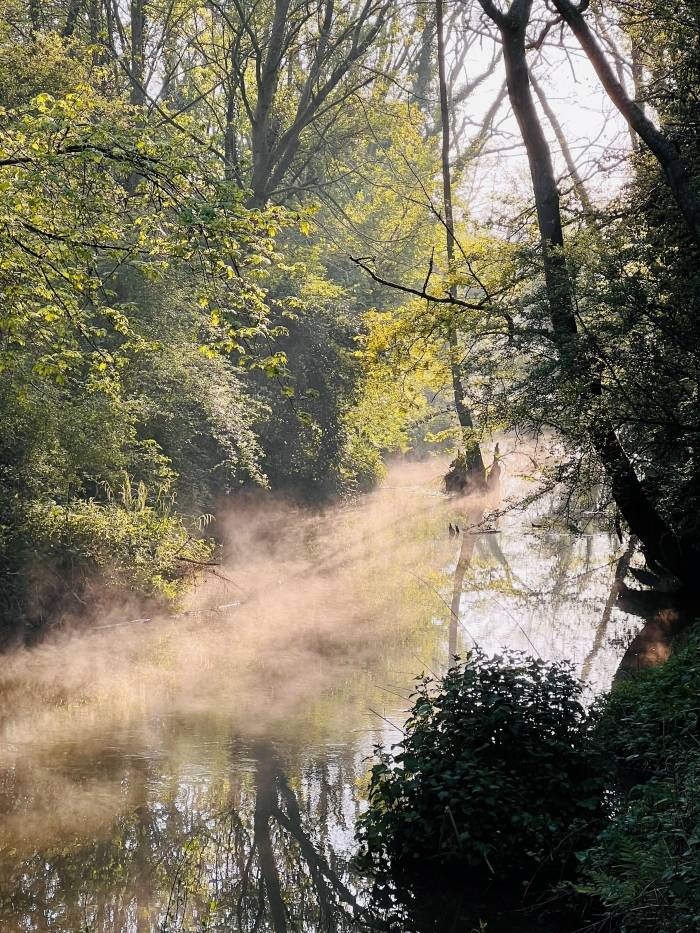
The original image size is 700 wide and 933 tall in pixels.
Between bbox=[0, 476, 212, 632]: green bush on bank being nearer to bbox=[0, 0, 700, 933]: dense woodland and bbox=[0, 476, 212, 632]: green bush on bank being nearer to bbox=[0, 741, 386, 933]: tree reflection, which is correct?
bbox=[0, 0, 700, 933]: dense woodland

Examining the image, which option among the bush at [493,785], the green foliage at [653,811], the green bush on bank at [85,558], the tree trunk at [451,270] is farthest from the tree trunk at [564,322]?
the green bush on bank at [85,558]

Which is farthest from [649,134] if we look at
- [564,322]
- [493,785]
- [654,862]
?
[654,862]

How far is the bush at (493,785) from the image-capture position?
5.53m

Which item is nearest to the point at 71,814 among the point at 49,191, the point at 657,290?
the point at 49,191

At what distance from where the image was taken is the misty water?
5.66 metres

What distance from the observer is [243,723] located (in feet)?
28.8

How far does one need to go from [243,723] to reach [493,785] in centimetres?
372

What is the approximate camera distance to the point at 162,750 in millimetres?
8070

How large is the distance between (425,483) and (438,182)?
375 inches

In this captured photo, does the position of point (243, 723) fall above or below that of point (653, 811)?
above

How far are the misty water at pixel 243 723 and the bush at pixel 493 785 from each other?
0.39m

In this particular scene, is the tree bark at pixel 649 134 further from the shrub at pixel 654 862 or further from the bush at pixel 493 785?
the shrub at pixel 654 862

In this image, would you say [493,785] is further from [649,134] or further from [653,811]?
[649,134]

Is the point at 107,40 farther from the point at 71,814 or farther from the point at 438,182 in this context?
the point at 71,814
